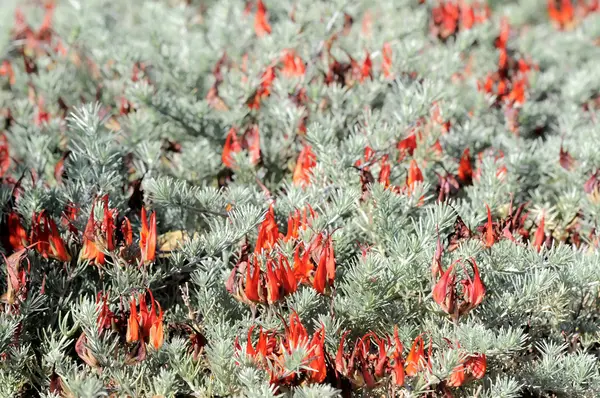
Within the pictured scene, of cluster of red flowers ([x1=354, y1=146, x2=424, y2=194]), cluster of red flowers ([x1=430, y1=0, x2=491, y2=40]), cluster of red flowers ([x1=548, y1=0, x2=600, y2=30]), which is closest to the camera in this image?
cluster of red flowers ([x1=354, y1=146, x2=424, y2=194])

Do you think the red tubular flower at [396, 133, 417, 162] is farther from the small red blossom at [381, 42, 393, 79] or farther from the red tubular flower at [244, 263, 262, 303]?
the red tubular flower at [244, 263, 262, 303]

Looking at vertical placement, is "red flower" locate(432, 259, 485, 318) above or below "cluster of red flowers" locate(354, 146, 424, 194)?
below

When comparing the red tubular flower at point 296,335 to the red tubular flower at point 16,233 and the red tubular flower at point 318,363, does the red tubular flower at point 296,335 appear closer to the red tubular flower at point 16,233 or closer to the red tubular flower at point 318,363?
the red tubular flower at point 318,363

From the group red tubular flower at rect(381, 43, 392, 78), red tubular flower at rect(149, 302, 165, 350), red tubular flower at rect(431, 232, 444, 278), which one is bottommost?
red tubular flower at rect(149, 302, 165, 350)

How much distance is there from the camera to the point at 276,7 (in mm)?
4527

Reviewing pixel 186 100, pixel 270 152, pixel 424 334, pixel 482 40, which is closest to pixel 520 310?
pixel 424 334

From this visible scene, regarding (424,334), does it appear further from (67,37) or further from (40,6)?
(40,6)

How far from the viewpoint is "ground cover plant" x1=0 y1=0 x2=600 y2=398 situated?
1970 mm

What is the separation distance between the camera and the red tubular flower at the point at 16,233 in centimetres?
229

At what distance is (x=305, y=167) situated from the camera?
2695 mm

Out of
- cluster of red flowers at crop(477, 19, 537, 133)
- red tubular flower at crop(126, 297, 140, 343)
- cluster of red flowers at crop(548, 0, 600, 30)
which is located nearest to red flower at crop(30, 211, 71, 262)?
red tubular flower at crop(126, 297, 140, 343)

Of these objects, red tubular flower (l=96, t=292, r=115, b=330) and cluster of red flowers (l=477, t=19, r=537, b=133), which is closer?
red tubular flower (l=96, t=292, r=115, b=330)

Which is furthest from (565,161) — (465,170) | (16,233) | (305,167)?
(16,233)

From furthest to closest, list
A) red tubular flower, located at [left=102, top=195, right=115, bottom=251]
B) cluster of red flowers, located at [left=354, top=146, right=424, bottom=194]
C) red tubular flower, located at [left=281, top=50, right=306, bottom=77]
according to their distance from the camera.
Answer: red tubular flower, located at [left=281, top=50, right=306, bottom=77]
cluster of red flowers, located at [left=354, top=146, right=424, bottom=194]
red tubular flower, located at [left=102, top=195, right=115, bottom=251]
